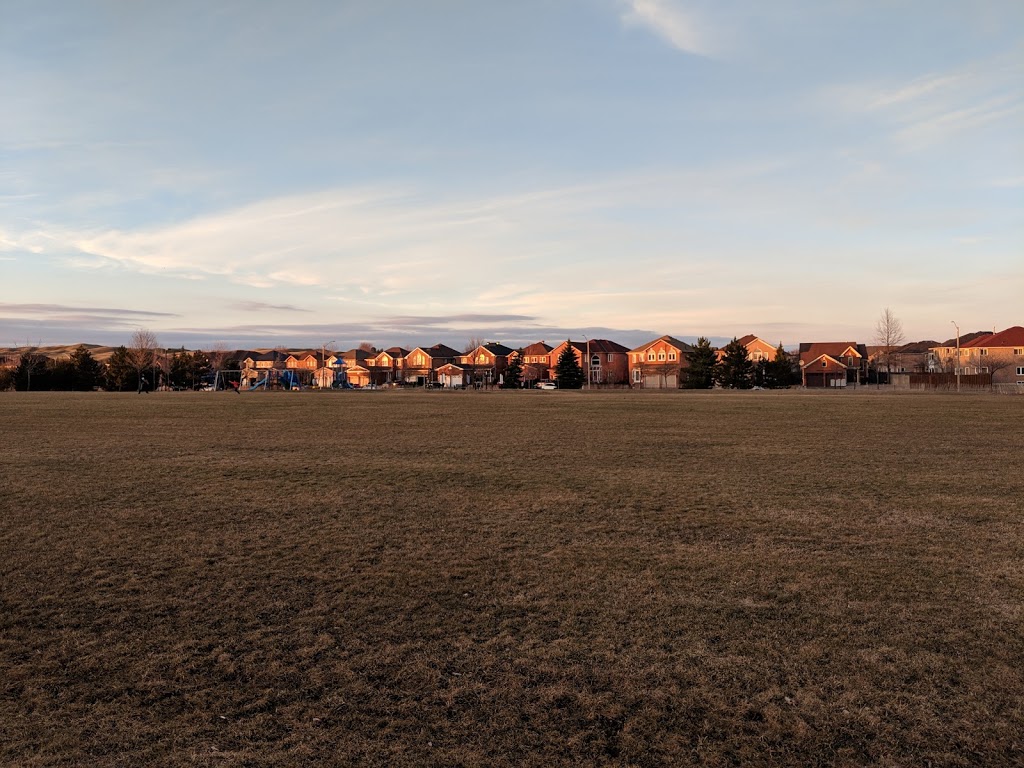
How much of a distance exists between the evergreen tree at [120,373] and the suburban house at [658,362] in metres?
72.1

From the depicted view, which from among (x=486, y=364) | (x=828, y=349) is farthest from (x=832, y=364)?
(x=486, y=364)

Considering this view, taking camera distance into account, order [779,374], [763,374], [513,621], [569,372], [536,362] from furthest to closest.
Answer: [536,362]
[569,372]
[779,374]
[763,374]
[513,621]

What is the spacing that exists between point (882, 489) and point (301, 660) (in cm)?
1072

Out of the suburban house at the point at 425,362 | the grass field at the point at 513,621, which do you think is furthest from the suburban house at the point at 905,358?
the grass field at the point at 513,621

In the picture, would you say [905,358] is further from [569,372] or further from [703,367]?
[569,372]

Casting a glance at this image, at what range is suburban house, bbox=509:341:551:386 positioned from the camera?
5059 inches

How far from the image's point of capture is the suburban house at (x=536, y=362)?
422 feet

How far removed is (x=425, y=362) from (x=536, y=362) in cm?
2678

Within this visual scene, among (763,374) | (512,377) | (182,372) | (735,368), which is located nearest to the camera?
(735,368)

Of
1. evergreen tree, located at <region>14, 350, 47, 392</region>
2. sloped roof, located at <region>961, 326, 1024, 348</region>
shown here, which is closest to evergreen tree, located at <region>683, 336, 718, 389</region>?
sloped roof, located at <region>961, 326, 1024, 348</region>

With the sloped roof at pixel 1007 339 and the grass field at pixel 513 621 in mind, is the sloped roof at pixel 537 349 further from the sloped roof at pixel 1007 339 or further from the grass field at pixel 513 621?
the grass field at pixel 513 621

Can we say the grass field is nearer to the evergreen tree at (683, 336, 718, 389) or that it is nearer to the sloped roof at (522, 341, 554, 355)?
the evergreen tree at (683, 336, 718, 389)

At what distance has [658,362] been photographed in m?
113

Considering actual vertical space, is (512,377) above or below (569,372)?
below
